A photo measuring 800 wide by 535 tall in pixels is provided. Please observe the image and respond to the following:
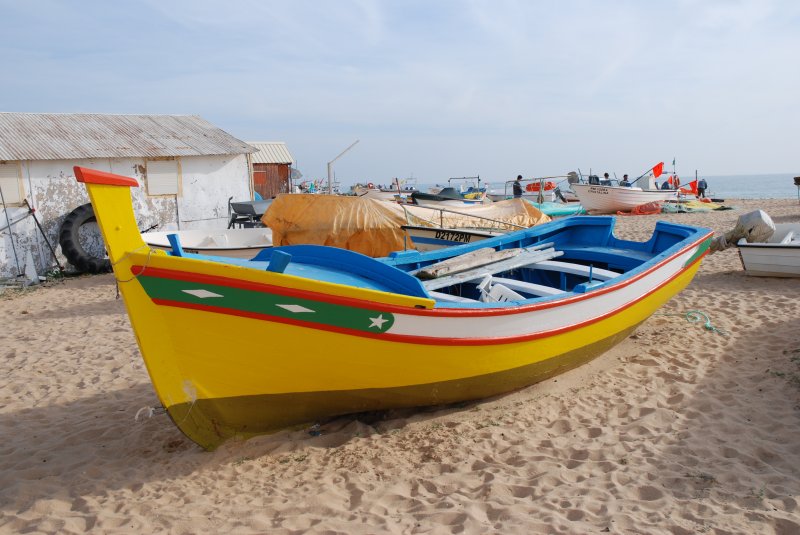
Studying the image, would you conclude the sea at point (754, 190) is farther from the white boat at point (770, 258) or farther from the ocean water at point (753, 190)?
Answer: the white boat at point (770, 258)

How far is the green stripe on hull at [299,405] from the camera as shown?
14.0 ft

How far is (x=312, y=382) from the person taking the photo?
4344 mm

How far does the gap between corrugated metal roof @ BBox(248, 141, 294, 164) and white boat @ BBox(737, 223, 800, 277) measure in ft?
82.7

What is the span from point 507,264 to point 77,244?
11.5m

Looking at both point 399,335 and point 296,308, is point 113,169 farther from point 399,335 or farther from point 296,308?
point 399,335

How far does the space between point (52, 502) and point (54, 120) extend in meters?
14.5

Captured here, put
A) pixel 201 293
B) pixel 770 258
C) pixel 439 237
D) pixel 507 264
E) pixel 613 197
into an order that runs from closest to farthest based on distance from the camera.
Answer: pixel 201 293
pixel 507 264
pixel 770 258
pixel 439 237
pixel 613 197

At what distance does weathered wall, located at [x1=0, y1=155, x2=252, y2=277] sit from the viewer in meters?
13.7

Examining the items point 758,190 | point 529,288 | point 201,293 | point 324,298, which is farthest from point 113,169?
point 758,190

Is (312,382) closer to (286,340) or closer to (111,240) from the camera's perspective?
(286,340)

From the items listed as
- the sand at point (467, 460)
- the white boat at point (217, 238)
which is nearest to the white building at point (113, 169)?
the white boat at point (217, 238)

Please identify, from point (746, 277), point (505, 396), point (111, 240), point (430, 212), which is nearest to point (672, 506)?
point (505, 396)

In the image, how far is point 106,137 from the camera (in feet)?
50.9

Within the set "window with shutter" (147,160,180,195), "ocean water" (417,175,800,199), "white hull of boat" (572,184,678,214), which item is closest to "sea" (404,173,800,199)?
"ocean water" (417,175,800,199)
